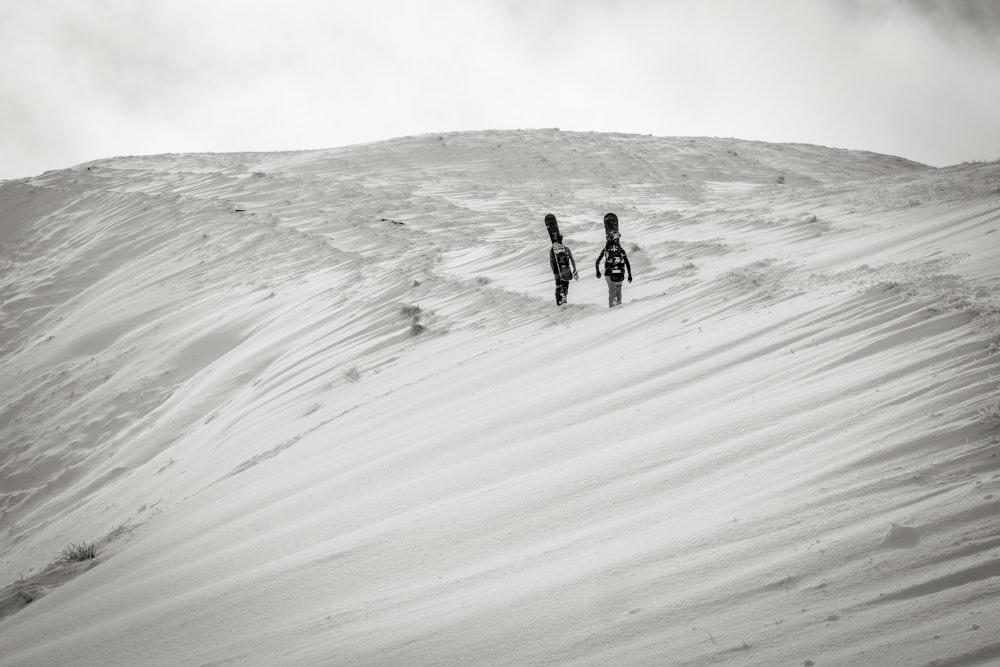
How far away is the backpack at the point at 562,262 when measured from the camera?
734 cm

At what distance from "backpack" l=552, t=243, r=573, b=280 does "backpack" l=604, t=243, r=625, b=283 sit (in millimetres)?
609

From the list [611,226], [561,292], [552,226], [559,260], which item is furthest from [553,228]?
[611,226]

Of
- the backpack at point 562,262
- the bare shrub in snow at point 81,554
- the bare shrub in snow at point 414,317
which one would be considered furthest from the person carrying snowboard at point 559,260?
the bare shrub in snow at point 81,554

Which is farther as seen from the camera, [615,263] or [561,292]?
[561,292]

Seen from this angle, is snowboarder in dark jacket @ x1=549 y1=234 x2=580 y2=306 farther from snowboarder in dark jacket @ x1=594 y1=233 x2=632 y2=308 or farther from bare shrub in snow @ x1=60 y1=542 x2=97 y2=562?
bare shrub in snow @ x1=60 y1=542 x2=97 y2=562

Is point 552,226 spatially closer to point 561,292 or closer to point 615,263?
point 561,292

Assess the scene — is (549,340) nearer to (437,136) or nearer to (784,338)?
(784,338)

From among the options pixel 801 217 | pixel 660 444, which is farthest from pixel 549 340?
pixel 801 217

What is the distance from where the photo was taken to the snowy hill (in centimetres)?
216

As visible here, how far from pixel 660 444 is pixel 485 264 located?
7.58m

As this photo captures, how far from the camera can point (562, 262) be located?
736cm

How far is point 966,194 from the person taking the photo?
750 cm

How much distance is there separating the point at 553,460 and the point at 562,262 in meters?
4.05

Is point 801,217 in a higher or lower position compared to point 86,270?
lower
